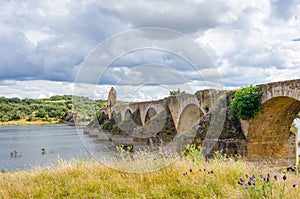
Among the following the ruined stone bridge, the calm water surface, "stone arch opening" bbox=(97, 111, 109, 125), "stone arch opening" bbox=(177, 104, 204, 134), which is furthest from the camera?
"stone arch opening" bbox=(177, 104, 204, 134)

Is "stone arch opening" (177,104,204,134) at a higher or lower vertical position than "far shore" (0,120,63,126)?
higher

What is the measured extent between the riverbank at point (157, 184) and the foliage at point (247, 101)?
11.2 m

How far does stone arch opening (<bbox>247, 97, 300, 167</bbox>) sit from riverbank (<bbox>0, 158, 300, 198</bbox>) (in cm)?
1177

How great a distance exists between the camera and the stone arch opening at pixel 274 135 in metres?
16.7

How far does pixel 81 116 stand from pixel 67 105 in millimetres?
76065

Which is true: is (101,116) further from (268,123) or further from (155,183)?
(155,183)

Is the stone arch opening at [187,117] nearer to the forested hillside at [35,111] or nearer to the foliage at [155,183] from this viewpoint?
the foliage at [155,183]

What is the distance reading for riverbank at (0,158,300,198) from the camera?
13.7ft

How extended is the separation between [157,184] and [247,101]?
1268cm

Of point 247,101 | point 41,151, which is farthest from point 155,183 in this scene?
point 41,151

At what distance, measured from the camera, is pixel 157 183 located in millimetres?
5195

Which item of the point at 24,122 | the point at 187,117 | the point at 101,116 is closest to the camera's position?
the point at 101,116

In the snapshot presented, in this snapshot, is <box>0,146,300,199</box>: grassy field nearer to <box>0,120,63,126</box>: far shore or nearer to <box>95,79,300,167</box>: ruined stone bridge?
<box>95,79,300,167</box>: ruined stone bridge

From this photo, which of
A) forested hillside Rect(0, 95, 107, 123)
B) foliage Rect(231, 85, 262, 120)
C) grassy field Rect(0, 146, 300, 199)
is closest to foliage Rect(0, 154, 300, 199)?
grassy field Rect(0, 146, 300, 199)
